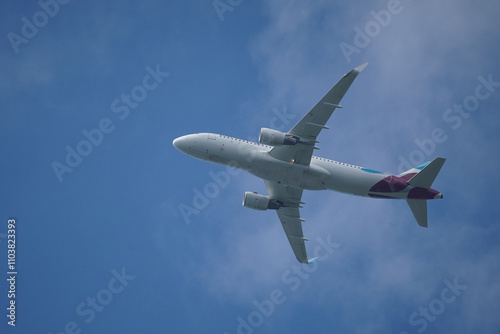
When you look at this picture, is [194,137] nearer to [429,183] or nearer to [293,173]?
[293,173]

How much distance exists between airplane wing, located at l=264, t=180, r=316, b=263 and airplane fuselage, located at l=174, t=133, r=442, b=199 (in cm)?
649

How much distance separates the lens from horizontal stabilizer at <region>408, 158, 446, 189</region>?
2288 inches

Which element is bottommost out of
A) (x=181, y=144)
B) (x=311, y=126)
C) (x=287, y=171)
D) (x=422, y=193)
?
(x=422, y=193)

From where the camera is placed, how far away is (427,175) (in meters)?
59.0

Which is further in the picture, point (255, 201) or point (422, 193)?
point (255, 201)

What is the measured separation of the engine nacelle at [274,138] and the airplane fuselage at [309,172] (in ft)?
9.35

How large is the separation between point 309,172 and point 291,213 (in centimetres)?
1147

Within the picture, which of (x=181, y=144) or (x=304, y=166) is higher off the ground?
(x=181, y=144)

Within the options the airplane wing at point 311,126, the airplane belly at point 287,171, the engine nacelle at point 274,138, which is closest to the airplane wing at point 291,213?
the airplane belly at point 287,171

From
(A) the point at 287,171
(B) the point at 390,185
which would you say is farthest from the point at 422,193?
(A) the point at 287,171

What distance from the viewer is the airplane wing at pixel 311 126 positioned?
2167 inches

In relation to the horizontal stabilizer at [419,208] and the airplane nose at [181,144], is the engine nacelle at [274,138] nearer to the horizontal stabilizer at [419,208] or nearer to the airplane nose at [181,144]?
the airplane nose at [181,144]

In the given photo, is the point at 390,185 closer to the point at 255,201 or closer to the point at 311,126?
the point at 311,126

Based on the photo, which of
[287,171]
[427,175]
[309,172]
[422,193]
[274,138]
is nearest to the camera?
[274,138]
